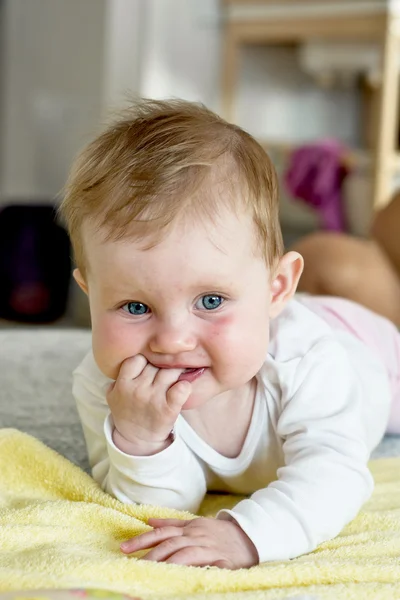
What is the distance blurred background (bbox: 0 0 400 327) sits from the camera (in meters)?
2.62

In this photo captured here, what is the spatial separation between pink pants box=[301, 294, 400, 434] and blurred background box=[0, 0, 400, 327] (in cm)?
137

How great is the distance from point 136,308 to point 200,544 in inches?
7.6

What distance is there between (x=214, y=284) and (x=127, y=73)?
8.32 ft

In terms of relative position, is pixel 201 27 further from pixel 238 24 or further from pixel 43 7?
pixel 43 7

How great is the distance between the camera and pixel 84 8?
321 centimetres

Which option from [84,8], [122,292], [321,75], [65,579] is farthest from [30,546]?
[84,8]

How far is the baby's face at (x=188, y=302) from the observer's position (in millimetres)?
691

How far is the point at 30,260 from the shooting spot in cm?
312

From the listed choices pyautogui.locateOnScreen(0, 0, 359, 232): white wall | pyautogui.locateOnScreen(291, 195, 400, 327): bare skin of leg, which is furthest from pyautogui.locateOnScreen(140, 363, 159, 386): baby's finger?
pyautogui.locateOnScreen(0, 0, 359, 232): white wall

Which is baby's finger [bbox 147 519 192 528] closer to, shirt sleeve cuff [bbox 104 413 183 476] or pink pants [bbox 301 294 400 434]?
shirt sleeve cuff [bbox 104 413 183 476]

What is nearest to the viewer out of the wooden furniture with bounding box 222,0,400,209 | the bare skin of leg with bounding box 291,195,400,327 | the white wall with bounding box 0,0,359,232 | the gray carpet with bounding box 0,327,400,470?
the gray carpet with bounding box 0,327,400,470

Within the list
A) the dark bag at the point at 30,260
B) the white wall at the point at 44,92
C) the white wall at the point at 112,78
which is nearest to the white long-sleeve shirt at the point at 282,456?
the white wall at the point at 112,78

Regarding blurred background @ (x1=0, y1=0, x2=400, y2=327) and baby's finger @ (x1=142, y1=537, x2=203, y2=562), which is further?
blurred background @ (x1=0, y1=0, x2=400, y2=327)

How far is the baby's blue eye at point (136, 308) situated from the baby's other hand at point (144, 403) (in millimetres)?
41
